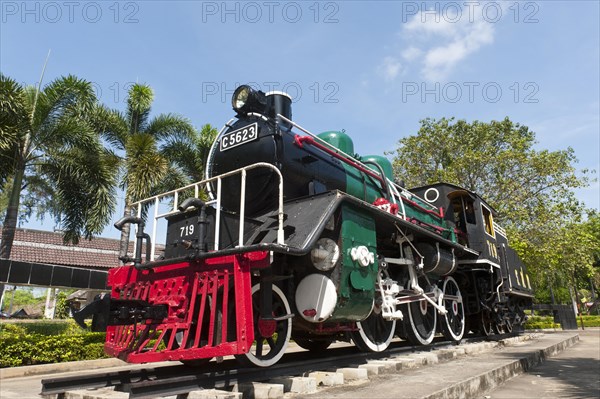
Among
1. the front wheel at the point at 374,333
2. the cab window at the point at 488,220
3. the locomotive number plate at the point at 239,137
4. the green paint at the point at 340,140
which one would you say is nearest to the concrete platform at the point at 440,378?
the front wheel at the point at 374,333

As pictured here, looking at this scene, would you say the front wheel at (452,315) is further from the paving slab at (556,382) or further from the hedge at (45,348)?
the hedge at (45,348)

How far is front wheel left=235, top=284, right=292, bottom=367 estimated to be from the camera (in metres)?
4.21

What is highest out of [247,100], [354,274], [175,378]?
[247,100]

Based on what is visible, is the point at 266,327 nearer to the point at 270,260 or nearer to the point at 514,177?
the point at 270,260

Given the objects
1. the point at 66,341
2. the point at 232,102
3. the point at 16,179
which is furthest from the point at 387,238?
the point at 16,179

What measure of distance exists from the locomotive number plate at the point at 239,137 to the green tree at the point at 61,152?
8.22 m

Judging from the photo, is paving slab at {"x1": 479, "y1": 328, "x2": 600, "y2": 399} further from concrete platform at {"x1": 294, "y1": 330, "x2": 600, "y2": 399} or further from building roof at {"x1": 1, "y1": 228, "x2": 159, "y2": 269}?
building roof at {"x1": 1, "y1": 228, "x2": 159, "y2": 269}

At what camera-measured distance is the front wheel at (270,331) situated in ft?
13.8

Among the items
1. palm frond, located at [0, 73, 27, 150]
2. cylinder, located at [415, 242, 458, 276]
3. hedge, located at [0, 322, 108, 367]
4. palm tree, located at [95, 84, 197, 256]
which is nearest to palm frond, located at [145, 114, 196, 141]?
palm tree, located at [95, 84, 197, 256]

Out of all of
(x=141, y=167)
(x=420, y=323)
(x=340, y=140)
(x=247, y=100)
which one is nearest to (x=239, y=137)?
(x=247, y=100)

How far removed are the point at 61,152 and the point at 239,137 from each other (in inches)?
356

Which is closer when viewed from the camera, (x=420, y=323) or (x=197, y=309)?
(x=197, y=309)

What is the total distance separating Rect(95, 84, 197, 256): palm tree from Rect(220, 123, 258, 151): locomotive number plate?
6523 millimetres

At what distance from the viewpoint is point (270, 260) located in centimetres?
373
